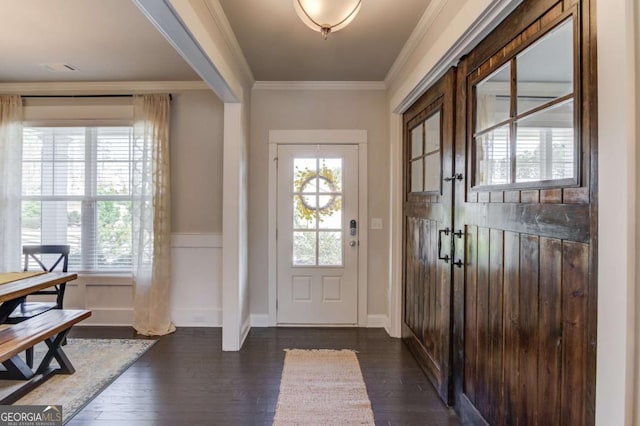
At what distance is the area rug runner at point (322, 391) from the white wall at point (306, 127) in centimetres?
93

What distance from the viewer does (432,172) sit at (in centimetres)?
246

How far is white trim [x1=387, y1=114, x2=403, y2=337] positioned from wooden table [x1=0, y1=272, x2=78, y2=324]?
9.68 ft

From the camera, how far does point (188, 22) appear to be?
1.74 m

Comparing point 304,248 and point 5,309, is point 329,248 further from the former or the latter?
point 5,309

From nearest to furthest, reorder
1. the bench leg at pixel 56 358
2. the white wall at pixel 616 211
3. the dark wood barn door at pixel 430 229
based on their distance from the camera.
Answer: the white wall at pixel 616 211 → the dark wood barn door at pixel 430 229 → the bench leg at pixel 56 358

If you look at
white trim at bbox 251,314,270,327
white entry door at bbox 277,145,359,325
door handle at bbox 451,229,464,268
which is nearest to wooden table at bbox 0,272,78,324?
white trim at bbox 251,314,270,327

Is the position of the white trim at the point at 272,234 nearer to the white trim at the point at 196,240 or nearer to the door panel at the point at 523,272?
the white trim at the point at 196,240

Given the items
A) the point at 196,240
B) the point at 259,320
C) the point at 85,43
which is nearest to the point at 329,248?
the point at 259,320

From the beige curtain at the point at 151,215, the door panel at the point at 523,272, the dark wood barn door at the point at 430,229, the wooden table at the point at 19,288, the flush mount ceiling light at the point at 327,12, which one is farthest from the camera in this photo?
the beige curtain at the point at 151,215

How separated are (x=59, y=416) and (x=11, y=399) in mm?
467

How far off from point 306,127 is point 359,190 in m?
0.88

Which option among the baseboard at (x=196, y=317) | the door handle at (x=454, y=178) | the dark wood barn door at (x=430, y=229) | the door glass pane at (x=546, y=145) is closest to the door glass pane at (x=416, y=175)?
the dark wood barn door at (x=430, y=229)

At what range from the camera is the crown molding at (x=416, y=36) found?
2.07 metres

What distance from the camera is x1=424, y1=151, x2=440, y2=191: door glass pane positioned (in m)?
2.35
